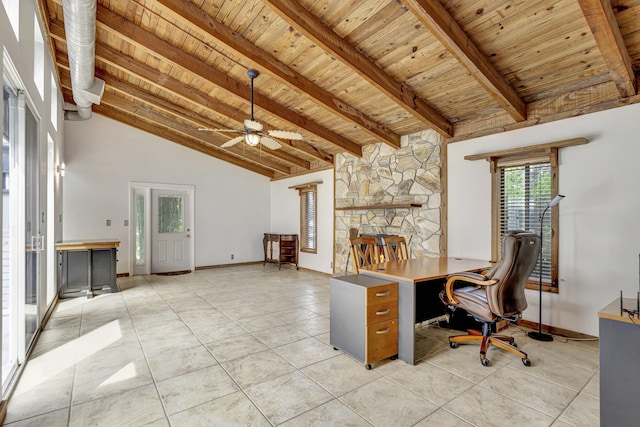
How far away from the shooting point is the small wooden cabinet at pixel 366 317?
8.52 feet

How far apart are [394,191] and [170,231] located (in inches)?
201

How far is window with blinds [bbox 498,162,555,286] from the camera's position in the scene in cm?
352

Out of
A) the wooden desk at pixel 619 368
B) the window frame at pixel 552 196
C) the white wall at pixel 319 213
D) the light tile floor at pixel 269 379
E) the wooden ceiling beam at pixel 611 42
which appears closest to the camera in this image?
the wooden desk at pixel 619 368

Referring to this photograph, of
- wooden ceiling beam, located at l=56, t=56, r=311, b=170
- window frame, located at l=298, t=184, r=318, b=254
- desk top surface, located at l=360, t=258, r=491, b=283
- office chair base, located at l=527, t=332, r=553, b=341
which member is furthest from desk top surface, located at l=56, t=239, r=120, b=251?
office chair base, located at l=527, t=332, r=553, b=341

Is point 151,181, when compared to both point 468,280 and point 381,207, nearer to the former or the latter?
point 381,207

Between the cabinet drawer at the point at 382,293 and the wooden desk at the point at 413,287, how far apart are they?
0.17 feet

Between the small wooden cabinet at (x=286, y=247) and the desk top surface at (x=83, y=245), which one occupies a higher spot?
the desk top surface at (x=83, y=245)

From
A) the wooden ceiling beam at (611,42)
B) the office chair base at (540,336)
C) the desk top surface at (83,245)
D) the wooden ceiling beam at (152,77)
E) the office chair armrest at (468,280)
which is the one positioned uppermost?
the wooden ceiling beam at (152,77)

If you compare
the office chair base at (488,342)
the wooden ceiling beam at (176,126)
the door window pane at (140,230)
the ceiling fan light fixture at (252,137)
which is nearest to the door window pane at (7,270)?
the ceiling fan light fixture at (252,137)

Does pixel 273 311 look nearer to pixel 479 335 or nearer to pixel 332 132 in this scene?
pixel 479 335

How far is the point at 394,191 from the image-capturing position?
5.24m

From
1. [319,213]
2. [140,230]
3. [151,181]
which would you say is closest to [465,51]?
[319,213]

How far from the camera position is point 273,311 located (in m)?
4.20

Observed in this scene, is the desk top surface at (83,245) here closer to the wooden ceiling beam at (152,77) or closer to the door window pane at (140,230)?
the door window pane at (140,230)
